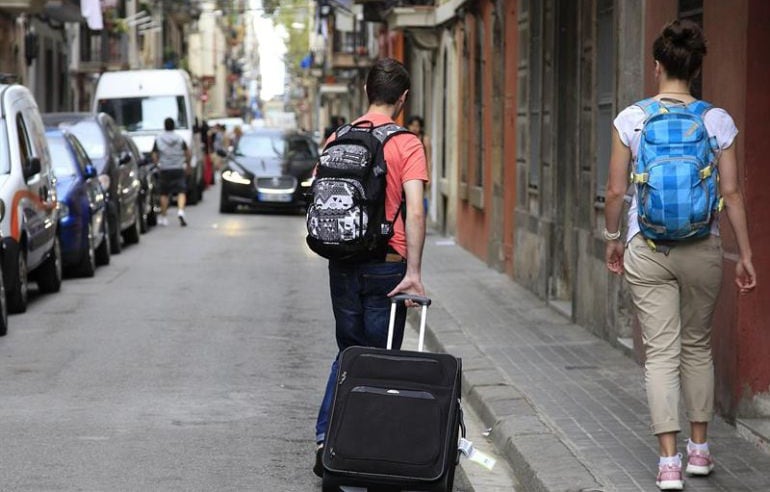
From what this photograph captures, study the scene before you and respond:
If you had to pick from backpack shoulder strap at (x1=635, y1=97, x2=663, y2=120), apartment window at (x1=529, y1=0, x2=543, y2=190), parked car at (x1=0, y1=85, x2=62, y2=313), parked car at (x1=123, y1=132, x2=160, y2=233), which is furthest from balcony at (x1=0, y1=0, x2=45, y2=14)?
backpack shoulder strap at (x1=635, y1=97, x2=663, y2=120)

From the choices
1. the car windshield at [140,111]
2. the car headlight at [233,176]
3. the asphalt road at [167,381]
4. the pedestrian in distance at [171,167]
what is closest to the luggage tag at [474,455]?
the asphalt road at [167,381]

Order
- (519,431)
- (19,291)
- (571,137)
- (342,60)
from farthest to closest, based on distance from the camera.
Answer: (342,60) → (571,137) → (19,291) → (519,431)

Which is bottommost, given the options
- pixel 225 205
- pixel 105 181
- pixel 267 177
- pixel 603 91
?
pixel 225 205

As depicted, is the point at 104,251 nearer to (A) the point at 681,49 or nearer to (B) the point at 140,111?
(A) the point at 681,49

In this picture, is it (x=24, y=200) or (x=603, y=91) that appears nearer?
(x=603, y=91)

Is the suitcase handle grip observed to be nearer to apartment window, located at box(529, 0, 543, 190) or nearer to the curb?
the curb

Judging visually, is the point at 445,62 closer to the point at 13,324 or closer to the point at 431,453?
the point at 13,324

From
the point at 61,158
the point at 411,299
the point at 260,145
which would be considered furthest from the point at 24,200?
the point at 260,145

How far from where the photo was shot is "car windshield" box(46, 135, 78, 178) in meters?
18.3

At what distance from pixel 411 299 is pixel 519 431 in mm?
1585

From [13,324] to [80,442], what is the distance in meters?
5.64

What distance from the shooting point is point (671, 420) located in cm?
677

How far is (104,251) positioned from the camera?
19.8 m

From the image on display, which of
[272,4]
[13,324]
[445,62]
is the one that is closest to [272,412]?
[13,324]
